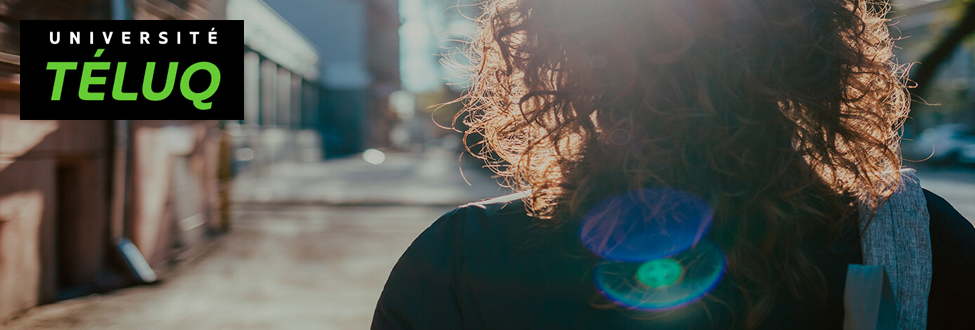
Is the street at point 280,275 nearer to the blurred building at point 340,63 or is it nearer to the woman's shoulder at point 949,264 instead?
the woman's shoulder at point 949,264

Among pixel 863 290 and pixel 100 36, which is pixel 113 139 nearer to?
pixel 100 36

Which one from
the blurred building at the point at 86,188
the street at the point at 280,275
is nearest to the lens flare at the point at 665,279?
the street at the point at 280,275

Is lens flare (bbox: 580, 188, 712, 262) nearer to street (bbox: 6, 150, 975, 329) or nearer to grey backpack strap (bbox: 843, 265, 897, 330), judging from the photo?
grey backpack strap (bbox: 843, 265, 897, 330)

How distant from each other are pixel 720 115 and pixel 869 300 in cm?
34

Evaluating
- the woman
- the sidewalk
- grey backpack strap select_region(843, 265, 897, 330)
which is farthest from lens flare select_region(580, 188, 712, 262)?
the sidewalk

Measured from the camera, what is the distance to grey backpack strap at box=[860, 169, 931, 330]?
40.9 inches

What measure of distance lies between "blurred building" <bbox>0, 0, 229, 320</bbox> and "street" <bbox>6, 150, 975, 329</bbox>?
0.26 meters

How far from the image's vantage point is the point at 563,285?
1.06m

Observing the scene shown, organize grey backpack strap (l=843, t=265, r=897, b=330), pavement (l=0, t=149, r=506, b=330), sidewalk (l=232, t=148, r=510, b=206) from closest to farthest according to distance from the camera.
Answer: grey backpack strap (l=843, t=265, r=897, b=330), pavement (l=0, t=149, r=506, b=330), sidewalk (l=232, t=148, r=510, b=206)

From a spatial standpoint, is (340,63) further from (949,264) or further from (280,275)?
(949,264)

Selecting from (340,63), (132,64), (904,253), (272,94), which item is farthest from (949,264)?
(340,63)

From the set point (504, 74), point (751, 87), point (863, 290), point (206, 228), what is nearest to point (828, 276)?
point (863, 290)

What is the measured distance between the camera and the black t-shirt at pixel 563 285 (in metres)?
1.06

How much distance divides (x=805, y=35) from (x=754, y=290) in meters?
0.41
